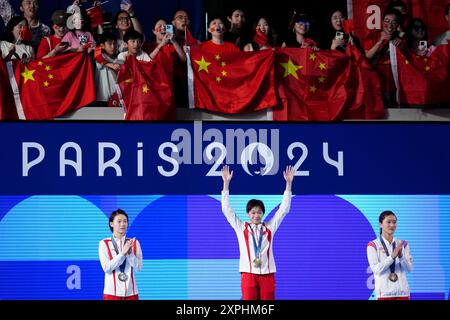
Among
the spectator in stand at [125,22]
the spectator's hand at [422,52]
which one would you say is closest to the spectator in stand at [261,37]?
the spectator in stand at [125,22]

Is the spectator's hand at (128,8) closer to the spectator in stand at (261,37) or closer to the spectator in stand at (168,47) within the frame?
the spectator in stand at (168,47)

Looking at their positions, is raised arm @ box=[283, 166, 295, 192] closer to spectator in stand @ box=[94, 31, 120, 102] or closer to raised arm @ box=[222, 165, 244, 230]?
raised arm @ box=[222, 165, 244, 230]

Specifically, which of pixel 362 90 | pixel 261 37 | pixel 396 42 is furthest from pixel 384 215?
pixel 261 37

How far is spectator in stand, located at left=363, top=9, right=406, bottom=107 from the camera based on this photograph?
9.86 m

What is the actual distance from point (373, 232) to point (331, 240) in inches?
15.8

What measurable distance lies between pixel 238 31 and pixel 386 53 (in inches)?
61.3

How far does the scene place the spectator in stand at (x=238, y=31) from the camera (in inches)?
395

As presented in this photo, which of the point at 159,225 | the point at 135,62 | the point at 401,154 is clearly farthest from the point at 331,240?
the point at 135,62

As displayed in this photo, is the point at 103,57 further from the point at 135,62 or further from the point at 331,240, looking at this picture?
the point at 331,240

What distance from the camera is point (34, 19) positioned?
10.0 m

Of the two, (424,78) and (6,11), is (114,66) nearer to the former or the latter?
(6,11)

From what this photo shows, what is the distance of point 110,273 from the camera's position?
8.77 metres

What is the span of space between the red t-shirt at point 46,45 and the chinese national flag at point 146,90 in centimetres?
88

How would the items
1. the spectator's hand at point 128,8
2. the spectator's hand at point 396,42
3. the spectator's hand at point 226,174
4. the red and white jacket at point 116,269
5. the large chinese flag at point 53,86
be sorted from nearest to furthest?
the red and white jacket at point 116,269 < the spectator's hand at point 226,174 < the large chinese flag at point 53,86 < the spectator's hand at point 396,42 < the spectator's hand at point 128,8
